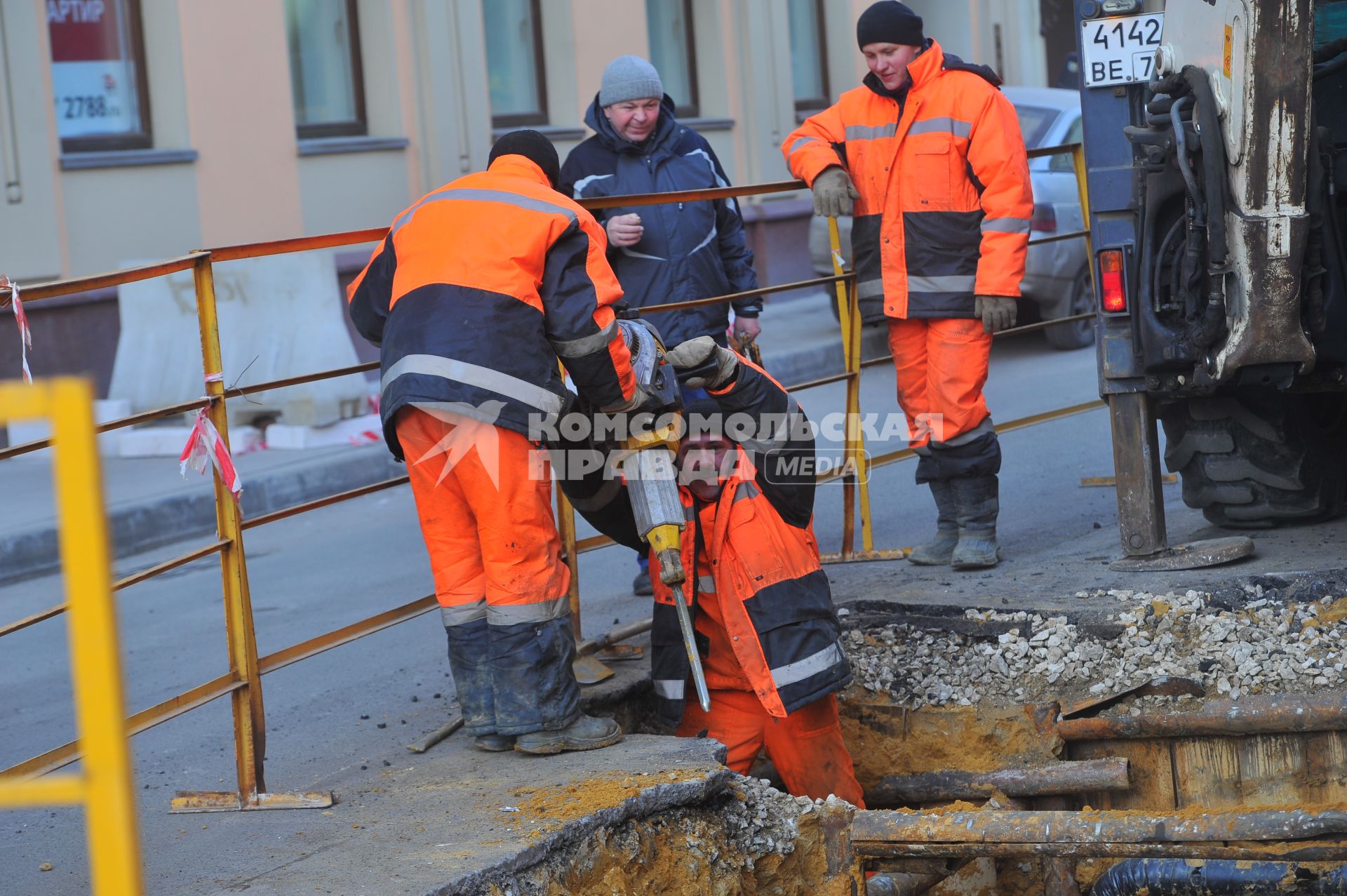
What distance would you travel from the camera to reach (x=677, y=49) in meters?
14.4

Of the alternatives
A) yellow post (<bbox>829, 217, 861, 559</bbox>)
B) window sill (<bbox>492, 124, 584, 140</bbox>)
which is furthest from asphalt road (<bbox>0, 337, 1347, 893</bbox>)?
window sill (<bbox>492, 124, 584, 140</bbox>)

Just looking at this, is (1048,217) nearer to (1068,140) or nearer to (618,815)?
(1068,140)

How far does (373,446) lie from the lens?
9.38 m

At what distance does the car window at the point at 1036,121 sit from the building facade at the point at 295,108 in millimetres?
3036

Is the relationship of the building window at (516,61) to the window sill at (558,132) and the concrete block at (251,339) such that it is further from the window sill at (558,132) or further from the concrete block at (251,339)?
the concrete block at (251,339)

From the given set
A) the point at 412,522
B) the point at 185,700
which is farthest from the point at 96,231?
the point at 185,700

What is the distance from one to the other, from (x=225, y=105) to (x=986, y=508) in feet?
23.9

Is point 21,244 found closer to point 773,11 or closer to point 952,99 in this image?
point 952,99

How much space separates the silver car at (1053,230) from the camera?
1036 centimetres

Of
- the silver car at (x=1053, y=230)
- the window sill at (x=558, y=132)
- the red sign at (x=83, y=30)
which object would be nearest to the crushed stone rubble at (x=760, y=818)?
the silver car at (x=1053, y=230)

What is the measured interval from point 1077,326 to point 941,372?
6630 millimetres

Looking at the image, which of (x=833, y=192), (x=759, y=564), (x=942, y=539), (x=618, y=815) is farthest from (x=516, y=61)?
(x=618, y=815)

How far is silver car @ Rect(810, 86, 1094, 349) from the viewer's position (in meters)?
10.4

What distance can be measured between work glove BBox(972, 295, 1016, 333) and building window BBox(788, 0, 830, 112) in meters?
11.0
